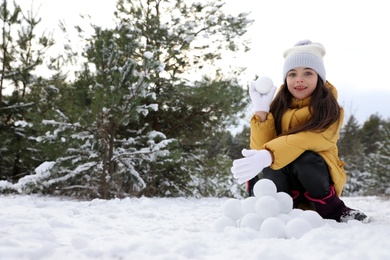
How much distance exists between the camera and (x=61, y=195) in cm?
490

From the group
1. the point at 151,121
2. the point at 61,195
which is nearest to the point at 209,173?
the point at 151,121

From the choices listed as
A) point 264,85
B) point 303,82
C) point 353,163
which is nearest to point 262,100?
point 264,85

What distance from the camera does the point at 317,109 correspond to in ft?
6.81

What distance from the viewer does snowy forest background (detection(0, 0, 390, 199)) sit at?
418 centimetres

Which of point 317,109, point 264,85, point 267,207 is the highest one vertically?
point 264,85

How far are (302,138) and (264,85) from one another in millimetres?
462

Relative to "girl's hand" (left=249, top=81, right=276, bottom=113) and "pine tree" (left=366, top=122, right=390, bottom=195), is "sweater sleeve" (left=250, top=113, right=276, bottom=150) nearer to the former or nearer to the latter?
"girl's hand" (left=249, top=81, right=276, bottom=113)

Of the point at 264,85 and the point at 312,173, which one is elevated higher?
the point at 264,85

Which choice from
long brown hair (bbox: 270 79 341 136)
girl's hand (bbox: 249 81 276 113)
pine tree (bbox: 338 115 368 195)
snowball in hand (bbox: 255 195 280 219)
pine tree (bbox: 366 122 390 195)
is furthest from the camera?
pine tree (bbox: 338 115 368 195)

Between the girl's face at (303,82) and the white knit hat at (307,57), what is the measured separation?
35 mm

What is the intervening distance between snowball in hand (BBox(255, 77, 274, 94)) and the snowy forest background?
81.5 inches

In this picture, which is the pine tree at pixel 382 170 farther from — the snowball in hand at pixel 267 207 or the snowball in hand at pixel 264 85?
the snowball in hand at pixel 267 207

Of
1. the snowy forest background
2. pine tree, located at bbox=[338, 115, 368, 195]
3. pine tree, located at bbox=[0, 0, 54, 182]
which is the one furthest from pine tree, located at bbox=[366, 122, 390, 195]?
pine tree, located at bbox=[0, 0, 54, 182]

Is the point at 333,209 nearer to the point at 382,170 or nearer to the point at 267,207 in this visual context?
the point at 267,207
